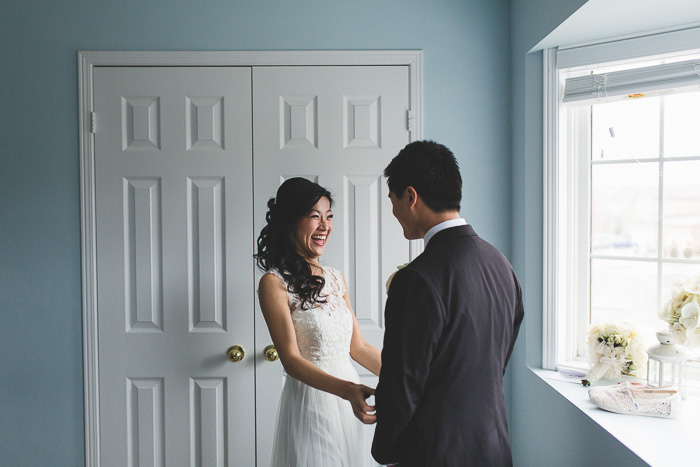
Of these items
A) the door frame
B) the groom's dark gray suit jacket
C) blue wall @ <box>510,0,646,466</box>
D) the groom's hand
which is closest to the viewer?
the groom's dark gray suit jacket

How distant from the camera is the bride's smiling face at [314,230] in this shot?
5.67ft

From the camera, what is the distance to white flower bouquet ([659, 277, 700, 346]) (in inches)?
60.2

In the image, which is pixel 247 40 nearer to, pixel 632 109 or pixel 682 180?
pixel 632 109

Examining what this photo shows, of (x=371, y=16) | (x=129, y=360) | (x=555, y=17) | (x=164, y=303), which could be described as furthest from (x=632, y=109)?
(x=129, y=360)

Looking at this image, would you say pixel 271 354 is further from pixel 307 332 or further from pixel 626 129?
pixel 626 129

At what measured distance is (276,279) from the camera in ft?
5.49

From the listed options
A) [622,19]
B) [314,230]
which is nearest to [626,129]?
[622,19]

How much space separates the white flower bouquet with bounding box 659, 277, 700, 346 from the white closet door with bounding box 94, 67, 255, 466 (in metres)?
1.55

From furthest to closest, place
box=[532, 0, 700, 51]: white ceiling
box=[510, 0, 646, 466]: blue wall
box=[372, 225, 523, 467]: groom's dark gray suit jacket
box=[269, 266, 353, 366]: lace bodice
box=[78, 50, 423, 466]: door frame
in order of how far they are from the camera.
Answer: box=[78, 50, 423, 466]: door frame → box=[510, 0, 646, 466]: blue wall → box=[269, 266, 353, 366]: lace bodice → box=[532, 0, 700, 51]: white ceiling → box=[372, 225, 523, 467]: groom's dark gray suit jacket

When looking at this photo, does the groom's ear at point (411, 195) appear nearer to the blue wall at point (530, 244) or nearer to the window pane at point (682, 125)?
the blue wall at point (530, 244)

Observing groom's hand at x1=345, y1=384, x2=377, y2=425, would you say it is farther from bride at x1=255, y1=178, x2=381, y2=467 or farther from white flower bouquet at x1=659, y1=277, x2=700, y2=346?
white flower bouquet at x1=659, y1=277, x2=700, y2=346

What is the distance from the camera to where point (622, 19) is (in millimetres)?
1678

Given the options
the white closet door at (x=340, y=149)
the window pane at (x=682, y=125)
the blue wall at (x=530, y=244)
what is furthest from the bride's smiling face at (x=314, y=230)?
the window pane at (x=682, y=125)

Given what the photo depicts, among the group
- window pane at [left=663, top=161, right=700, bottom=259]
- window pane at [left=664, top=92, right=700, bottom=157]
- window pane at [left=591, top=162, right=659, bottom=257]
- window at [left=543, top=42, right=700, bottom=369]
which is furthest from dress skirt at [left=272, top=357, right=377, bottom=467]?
window pane at [left=664, top=92, right=700, bottom=157]
